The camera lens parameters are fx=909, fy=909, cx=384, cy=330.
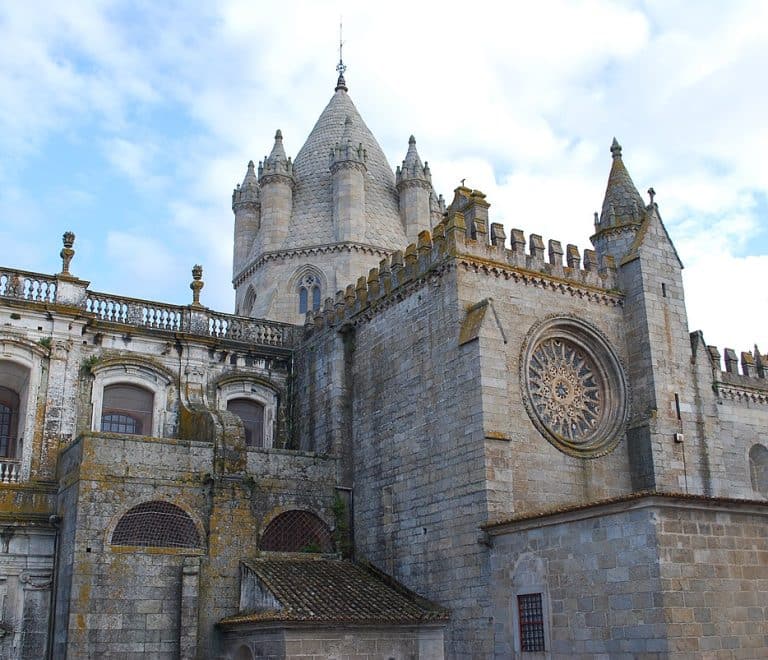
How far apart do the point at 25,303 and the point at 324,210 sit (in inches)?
505

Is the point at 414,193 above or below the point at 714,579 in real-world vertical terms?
above

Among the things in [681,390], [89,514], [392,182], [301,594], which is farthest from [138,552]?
[392,182]

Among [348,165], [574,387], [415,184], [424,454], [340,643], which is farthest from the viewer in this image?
[415,184]

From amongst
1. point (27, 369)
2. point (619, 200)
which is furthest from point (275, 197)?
point (619, 200)

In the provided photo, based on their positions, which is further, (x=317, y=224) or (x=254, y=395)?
(x=317, y=224)

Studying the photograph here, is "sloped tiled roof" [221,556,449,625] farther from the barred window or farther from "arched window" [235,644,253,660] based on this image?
the barred window

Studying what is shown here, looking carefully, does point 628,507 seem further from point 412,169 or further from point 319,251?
point 412,169

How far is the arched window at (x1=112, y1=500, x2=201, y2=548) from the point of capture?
69.4 feet

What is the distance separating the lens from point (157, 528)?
70.5ft

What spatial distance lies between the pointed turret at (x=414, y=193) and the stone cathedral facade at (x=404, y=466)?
24.9 feet

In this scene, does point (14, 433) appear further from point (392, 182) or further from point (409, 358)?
point (392, 182)

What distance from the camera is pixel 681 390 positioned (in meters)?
23.6

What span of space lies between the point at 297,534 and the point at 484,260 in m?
8.52

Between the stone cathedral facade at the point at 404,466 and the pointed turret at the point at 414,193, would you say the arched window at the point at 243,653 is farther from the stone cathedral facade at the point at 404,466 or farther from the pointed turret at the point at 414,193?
the pointed turret at the point at 414,193
